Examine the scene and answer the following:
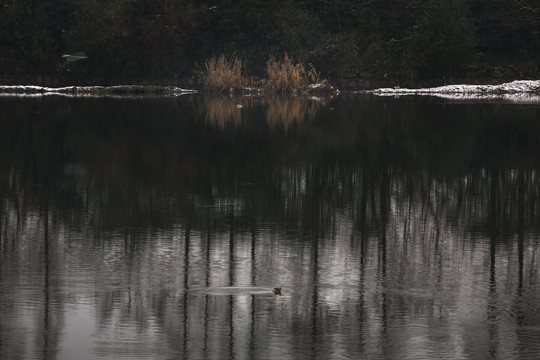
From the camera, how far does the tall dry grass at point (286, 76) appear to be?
54.6 meters

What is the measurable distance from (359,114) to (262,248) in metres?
23.6

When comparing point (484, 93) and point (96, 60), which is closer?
point (484, 93)

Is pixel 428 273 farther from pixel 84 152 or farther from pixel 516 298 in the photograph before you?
pixel 84 152

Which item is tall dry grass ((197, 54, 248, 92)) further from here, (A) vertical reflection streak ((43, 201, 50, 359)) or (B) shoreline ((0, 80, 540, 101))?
(A) vertical reflection streak ((43, 201, 50, 359))

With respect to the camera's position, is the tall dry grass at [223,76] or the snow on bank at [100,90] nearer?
the snow on bank at [100,90]

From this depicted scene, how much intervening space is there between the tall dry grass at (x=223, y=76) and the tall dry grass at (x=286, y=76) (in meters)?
1.61

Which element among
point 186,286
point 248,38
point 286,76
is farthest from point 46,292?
point 248,38

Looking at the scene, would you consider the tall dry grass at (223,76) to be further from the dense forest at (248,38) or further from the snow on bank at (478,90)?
the snow on bank at (478,90)

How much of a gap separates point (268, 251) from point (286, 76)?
150 ft

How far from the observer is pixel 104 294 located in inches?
317

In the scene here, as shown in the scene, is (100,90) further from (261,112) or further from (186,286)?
(186,286)

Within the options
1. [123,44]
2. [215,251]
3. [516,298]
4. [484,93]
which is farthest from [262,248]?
[123,44]

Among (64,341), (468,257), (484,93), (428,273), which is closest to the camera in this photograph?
(64,341)


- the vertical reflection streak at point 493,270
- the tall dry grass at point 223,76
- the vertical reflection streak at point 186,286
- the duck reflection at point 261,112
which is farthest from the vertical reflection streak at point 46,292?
the tall dry grass at point 223,76
